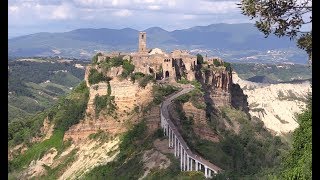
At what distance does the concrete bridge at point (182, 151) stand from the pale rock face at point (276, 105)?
26.6m

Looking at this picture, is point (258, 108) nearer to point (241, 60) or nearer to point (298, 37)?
point (298, 37)

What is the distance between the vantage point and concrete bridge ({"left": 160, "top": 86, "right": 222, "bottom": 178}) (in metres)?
23.6

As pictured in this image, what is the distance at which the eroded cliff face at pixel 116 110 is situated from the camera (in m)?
34.7

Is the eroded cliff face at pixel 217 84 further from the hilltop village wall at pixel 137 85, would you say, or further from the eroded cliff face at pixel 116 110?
the eroded cliff face at pixel 116 110

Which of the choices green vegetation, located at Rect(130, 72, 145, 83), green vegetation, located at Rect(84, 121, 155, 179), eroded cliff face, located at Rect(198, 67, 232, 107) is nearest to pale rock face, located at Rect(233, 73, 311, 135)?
eroded cliff face, located at Rect(198, 67, 232, 107)

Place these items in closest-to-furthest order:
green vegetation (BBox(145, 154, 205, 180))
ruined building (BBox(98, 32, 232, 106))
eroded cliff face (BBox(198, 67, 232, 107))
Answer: green vegetation (BBox(145, 154, 205, 180))
ruined building (BBox(98, 32, 232, 106))
eroded cliff face (BBox(198, 67, 232, 107))

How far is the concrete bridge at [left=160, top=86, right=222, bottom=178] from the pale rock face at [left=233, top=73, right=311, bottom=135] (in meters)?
26.6

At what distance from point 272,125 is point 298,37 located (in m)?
55.8

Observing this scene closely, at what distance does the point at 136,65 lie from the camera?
36.9 m

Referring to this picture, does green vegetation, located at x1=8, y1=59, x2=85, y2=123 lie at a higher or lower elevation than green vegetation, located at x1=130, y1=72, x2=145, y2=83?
lower

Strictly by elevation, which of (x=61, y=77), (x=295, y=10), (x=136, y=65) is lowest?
(x=61, y=77)

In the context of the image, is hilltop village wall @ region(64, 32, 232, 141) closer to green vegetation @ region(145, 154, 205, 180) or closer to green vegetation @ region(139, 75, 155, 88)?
green vegetation @ region(139, 75, 155, 88)

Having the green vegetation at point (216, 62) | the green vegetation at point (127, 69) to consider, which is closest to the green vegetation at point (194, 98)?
the green vegetation at point (127, 69)
